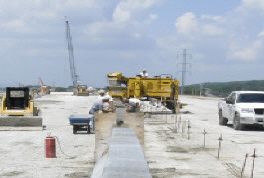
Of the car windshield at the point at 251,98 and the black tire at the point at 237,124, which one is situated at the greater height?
the car windshield at the point at 251,98

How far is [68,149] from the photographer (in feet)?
58.9

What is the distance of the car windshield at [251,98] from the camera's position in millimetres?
28016

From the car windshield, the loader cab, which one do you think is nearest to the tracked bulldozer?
the loader cab

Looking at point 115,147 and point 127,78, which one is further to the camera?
point 127,78

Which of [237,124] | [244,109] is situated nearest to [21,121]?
[237,124]

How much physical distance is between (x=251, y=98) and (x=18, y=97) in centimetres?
1118

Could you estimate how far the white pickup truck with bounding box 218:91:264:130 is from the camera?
87.6 feet

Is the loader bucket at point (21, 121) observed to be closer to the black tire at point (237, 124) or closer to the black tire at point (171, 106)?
the black tire at point (237, 124)

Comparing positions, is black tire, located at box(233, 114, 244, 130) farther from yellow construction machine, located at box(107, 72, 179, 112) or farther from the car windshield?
yellow construction machine, located at box(107, 72, 179, 112)

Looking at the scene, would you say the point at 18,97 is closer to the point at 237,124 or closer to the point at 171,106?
the point at 237,124

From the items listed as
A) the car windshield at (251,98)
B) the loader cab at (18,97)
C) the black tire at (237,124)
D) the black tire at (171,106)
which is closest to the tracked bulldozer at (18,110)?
the loader cab at (18,97)

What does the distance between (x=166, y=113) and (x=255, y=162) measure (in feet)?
81.8

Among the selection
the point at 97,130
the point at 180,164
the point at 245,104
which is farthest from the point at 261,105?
the point at 97,130

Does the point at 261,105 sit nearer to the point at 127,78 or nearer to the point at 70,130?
the point at 70,130
